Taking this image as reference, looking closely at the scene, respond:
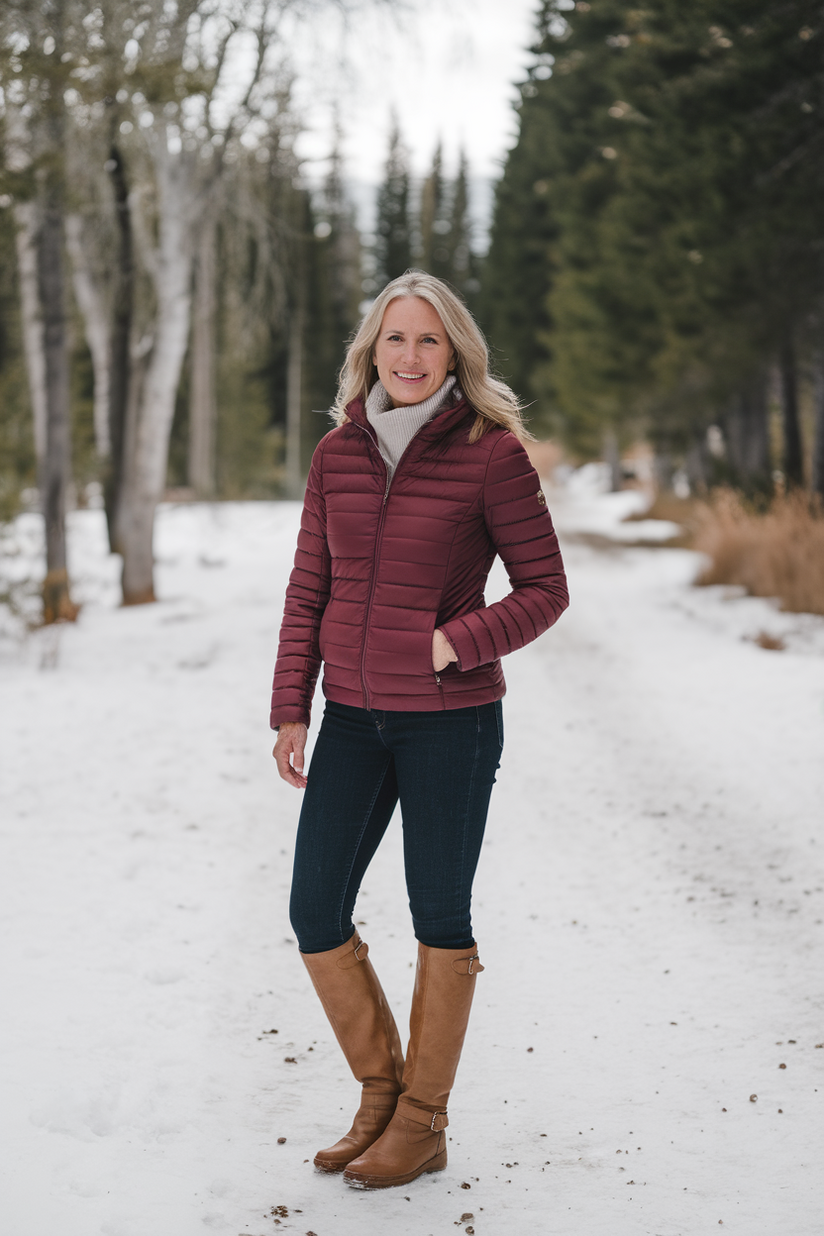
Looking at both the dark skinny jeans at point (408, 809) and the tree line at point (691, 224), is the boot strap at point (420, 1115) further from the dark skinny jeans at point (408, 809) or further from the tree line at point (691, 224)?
the tree line at point (691, 224)

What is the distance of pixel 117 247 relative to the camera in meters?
11.6

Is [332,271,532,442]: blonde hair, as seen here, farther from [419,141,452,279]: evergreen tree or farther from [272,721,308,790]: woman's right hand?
[419,141,452,279]: evergreen tree

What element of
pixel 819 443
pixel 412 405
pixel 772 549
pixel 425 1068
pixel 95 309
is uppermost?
pixel 95 309

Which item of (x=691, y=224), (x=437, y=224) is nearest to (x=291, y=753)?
(x=691, y=224)

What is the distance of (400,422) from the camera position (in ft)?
8.92

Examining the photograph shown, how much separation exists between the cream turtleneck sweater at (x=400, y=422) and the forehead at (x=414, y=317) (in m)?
0.14

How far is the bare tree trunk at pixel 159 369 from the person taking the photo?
11.4m

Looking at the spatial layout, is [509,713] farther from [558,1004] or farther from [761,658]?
[558,1004]

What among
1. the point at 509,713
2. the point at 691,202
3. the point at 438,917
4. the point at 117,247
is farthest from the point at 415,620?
the point at 691,202

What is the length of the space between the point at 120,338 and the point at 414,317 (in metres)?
10.3

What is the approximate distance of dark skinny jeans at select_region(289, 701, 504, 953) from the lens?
8.79ft

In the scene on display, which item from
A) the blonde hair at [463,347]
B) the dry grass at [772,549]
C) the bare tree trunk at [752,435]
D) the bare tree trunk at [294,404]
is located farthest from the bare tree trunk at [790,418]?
the bare tree trunk at [294,404]

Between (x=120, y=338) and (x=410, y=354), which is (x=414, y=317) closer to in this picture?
(x=410, y=354)

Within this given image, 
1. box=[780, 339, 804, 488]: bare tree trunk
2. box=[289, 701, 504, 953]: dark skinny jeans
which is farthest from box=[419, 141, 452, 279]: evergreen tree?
box=[289, 701, 504, 953]: dark skinny jeans
